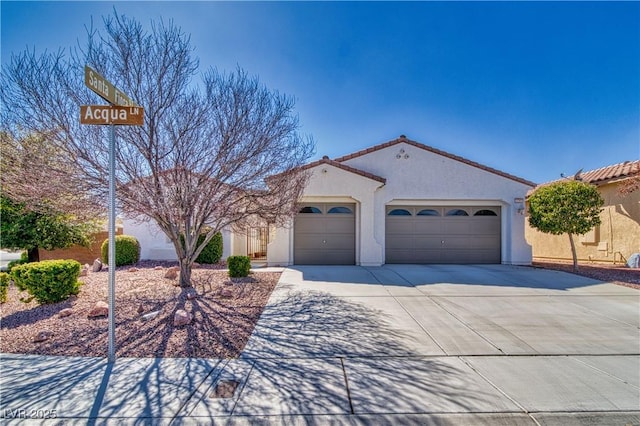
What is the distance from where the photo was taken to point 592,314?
21.1 ft

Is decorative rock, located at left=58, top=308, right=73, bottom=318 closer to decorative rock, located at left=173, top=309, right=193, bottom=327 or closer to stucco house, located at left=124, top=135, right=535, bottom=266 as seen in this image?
decorative rock, located at left=173, top=309, right=193, bottom=327

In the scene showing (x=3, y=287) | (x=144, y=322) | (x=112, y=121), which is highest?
(x=112, y=121)

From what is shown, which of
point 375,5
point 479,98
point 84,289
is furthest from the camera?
point 479,98

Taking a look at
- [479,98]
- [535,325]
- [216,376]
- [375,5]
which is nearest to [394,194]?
[479,98]

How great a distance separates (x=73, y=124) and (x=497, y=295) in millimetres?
10320

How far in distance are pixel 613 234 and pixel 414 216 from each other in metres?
9.40

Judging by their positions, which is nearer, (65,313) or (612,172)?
(65,313)

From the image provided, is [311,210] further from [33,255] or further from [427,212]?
[33,255]

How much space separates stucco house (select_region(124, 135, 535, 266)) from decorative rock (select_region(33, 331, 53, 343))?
7875 millimetres

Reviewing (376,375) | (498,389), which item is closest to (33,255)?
(376,375)

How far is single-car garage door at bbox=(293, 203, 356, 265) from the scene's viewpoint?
12.7 metres

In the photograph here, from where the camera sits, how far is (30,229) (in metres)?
9.65

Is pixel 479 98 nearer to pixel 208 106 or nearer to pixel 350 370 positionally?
pixel 208 106

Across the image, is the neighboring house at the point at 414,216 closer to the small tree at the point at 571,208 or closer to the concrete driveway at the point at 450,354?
the small tree at the point at 571,208
